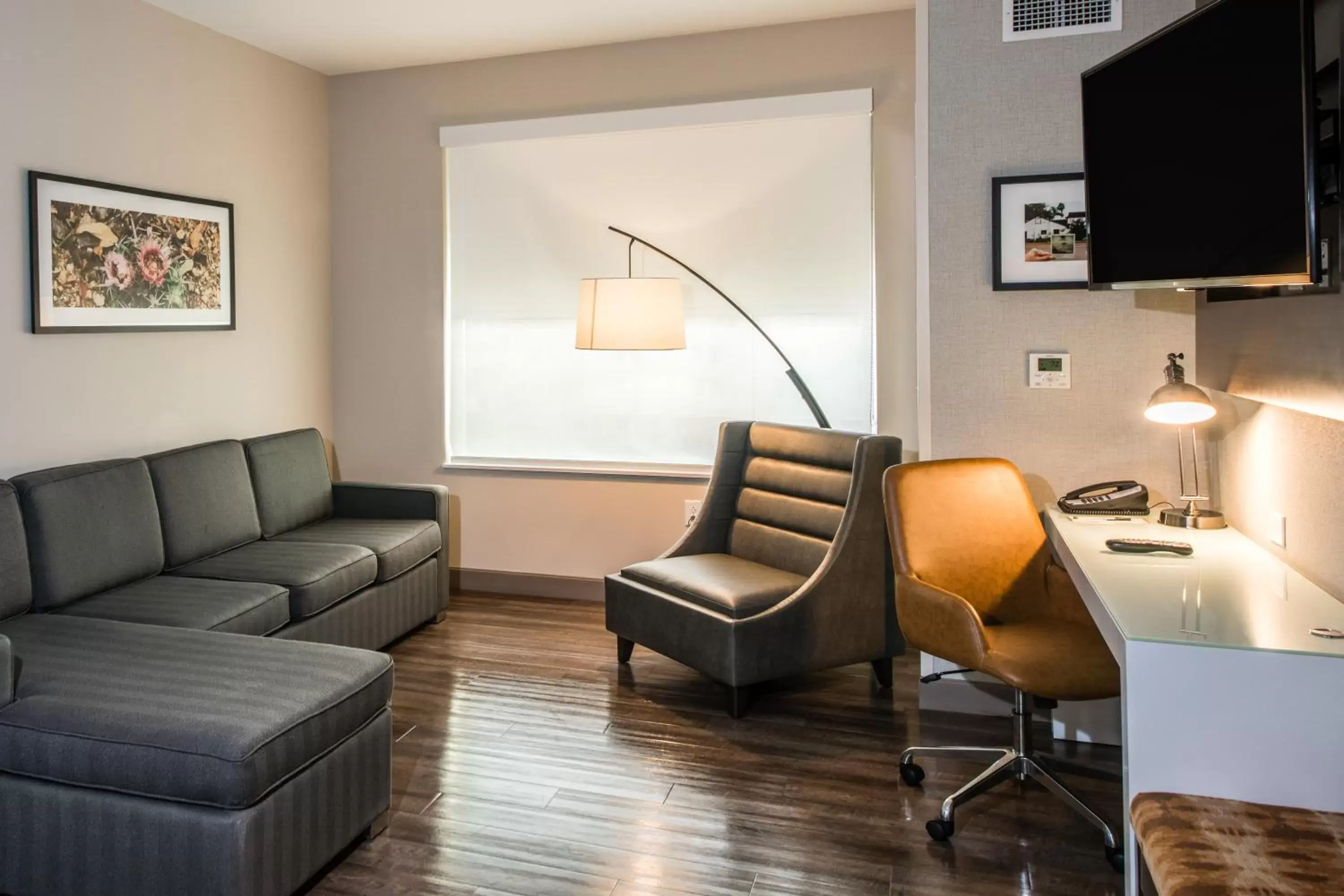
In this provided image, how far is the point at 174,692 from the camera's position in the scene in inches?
91.6

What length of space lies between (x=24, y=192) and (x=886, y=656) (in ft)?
11.4

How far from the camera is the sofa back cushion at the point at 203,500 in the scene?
3.77 m

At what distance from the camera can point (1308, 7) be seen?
1.80m

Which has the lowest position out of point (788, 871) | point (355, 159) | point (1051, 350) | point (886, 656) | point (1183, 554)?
point (788, 871)

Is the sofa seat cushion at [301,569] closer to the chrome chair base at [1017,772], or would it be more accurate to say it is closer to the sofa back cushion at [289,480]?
the sofa back cushion at [289,480]

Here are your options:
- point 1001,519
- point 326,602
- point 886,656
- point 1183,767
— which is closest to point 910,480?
point 1001,519

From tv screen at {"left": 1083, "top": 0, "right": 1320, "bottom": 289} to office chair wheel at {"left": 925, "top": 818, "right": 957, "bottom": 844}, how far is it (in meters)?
1.45

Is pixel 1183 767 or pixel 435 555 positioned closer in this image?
pixel 1183 767

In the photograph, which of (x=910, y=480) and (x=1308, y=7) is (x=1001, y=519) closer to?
(x=910, y=480)

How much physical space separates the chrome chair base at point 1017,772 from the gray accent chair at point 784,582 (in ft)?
1.91

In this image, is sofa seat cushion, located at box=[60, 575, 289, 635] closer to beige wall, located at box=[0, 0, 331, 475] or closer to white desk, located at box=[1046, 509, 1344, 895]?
beige wall, located at box=[0, 0, 331, 475]

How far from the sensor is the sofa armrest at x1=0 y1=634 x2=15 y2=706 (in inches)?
89.5

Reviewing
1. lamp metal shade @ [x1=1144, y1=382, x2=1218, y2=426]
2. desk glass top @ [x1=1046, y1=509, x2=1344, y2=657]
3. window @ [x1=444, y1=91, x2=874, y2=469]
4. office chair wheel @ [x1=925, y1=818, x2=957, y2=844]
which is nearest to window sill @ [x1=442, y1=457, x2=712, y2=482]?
window @ [x1=444, y1=91, x2=874, y2=469]

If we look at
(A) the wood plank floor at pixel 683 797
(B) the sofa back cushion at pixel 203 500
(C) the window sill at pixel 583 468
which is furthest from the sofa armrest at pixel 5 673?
(C) the window sill at pixel 583 468
